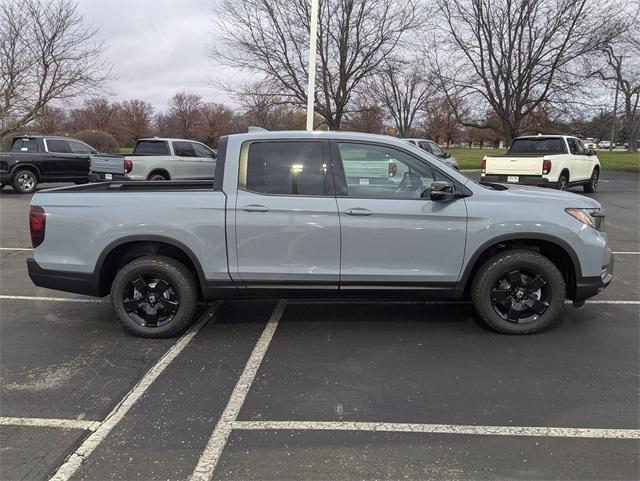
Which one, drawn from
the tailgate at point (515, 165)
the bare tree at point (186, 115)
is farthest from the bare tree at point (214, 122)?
the tailgate at point (515, 165)

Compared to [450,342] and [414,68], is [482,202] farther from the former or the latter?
[414,68]

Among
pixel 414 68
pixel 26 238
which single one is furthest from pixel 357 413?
pixel 414 68

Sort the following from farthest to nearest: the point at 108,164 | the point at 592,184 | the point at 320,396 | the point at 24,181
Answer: the point at 592,184
the point at 24,181
the point at 108,164
the point at 320,396

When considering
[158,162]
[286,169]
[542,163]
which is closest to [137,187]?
[286,169]

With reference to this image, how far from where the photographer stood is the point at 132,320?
4719 millimetres

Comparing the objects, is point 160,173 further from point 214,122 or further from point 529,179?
point 214,122

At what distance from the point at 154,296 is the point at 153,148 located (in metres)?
12.3

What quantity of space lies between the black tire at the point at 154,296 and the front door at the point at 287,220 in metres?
0.53

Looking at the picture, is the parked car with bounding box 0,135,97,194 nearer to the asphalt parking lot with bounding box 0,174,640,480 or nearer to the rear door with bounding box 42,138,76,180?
the rear door with bounding box 42,138,76,180

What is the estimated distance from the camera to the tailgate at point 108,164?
15.0 m

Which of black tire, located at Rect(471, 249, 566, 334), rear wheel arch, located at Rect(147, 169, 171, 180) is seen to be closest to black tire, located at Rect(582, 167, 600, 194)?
rear wheel arch, located at Rect(147, 169, 171, 180)

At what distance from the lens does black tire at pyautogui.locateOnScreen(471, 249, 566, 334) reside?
4617 mm

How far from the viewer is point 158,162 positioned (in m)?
15.7

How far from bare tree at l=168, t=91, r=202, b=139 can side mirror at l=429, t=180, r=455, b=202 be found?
80.0 meters
